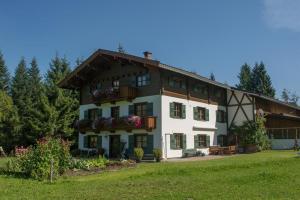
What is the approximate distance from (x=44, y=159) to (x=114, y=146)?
16.5 meters

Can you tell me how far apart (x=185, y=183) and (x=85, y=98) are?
78.9ft

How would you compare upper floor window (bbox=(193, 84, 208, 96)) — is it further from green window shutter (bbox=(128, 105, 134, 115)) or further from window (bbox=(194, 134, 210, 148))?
green window shutter (bbox=(128, 105, 134, 115))

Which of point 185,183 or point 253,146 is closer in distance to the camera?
point 185,183

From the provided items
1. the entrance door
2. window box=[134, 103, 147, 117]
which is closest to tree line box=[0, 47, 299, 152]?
the entrance door

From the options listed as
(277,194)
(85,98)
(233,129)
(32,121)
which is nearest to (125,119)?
(85,98)

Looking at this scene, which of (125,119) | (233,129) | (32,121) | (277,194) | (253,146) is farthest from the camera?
(32,121)

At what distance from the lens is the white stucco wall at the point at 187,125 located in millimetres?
29109

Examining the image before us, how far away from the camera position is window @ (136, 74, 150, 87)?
99.1ft

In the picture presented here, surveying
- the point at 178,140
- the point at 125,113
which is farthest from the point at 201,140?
the point at 125,113

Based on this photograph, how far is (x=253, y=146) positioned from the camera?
33.9 metres

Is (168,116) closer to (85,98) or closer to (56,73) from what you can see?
(85,98)

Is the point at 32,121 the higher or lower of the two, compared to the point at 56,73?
lower

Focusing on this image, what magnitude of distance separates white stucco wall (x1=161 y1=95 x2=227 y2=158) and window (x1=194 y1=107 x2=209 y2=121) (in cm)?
31

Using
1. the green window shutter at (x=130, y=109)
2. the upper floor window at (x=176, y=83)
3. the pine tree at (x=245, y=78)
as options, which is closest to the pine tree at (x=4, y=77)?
the green window shutter at (x=130, y=109)
